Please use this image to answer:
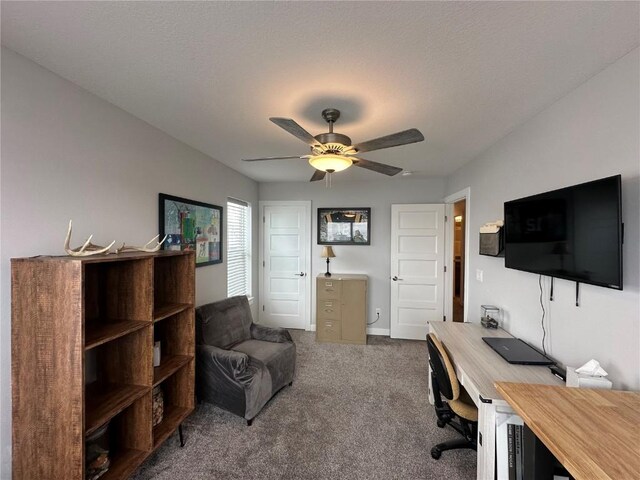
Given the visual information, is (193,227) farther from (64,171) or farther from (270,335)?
(270,335)

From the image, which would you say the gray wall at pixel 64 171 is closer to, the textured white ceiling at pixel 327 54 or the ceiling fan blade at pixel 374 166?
the textured white ceiling at pixel 327 54

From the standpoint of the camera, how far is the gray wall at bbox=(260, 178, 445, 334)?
432cm

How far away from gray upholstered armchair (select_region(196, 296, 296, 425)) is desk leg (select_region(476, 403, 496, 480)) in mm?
1639

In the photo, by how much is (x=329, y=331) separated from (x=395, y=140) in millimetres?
3134

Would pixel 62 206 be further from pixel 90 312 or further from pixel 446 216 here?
pixel 446 216

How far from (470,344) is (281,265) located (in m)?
3.16

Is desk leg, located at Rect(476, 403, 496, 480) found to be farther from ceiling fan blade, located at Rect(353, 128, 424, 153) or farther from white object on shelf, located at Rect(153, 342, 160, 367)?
white object on shelf, located at Rect(153, 342, 160, 367)

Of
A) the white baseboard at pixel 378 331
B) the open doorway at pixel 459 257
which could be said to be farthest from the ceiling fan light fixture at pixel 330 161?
the open doorway at pixel 459 257

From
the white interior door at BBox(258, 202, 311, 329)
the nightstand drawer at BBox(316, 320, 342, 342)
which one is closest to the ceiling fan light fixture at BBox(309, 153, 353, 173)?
the white interior door at BBox(258, 202, 311, 329)

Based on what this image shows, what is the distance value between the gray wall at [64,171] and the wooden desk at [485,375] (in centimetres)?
243

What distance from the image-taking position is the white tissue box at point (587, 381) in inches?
50.2

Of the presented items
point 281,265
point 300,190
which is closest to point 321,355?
point 281,265

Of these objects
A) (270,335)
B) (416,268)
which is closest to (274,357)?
(270,335)

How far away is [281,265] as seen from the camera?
4668mm
